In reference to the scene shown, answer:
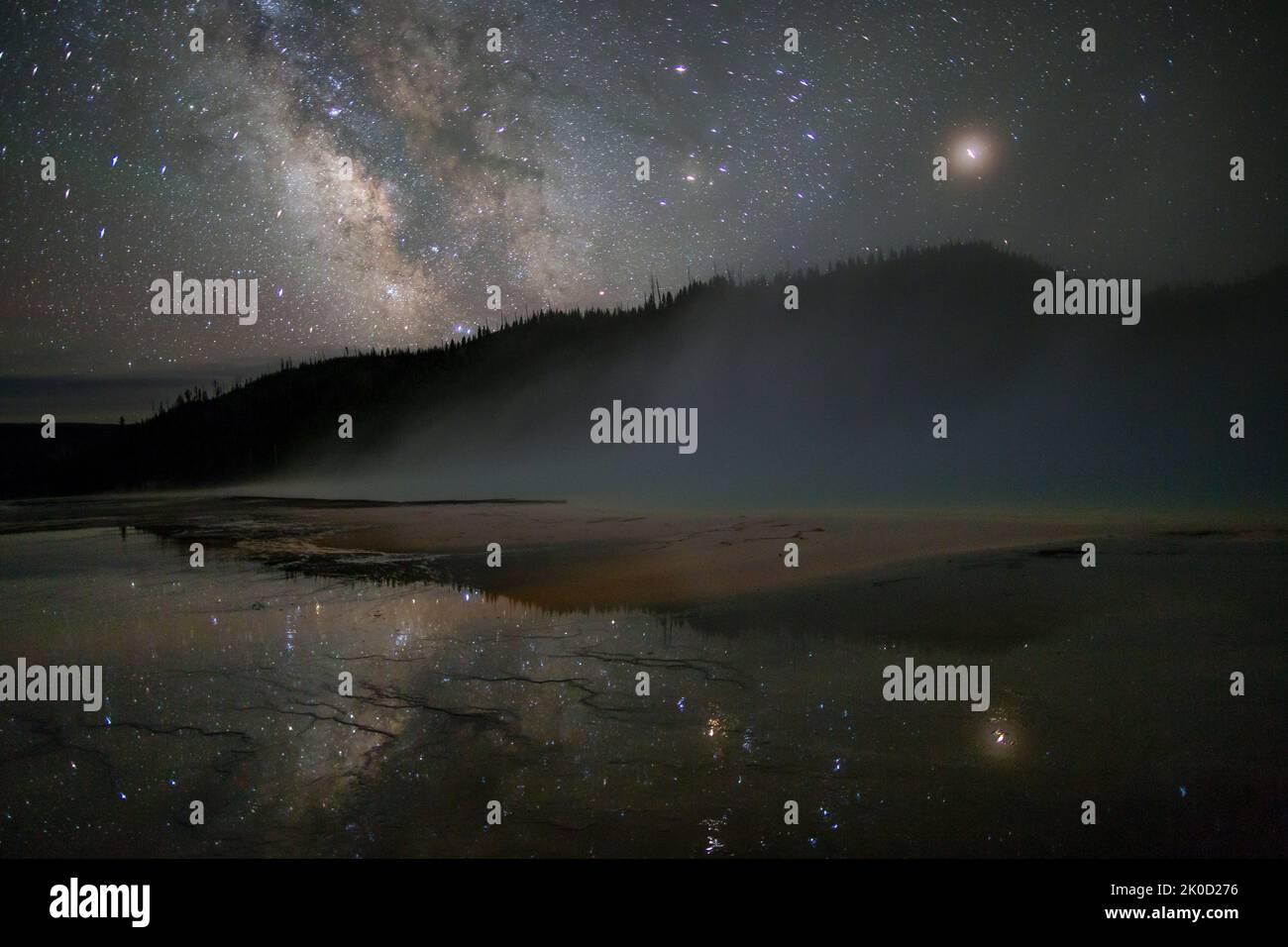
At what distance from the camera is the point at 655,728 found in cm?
459

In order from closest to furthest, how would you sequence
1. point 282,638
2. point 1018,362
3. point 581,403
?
point 282,638
point 1018,362
point 581,403

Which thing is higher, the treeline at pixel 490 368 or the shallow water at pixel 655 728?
the treeline at pixel 490 368

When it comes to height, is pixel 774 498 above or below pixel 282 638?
above

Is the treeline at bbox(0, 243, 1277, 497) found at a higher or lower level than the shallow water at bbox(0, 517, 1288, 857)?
higher

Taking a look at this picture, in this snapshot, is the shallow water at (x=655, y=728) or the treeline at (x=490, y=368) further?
the treeline at (x=490, y=368)

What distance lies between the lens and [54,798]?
414 centimetres

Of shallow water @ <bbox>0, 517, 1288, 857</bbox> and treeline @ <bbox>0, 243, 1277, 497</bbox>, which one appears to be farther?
treeline @ <bbox>0, 243, 1277, 497</bbox>

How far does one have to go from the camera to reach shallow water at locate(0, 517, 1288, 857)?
3.79 metres

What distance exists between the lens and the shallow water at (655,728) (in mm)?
3785

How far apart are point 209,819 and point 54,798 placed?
36.2 inches

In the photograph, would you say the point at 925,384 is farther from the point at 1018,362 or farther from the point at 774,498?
the point at 774,498

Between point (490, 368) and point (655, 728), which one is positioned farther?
point (490, 368)

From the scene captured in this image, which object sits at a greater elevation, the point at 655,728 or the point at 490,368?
the point at 490,368

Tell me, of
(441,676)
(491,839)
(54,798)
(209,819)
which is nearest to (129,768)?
(54,798)
